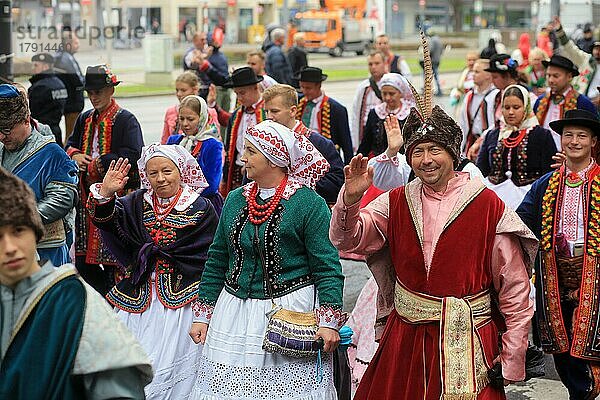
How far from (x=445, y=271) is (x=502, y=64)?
7.27 m

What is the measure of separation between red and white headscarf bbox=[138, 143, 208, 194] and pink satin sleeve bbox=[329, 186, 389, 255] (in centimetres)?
164

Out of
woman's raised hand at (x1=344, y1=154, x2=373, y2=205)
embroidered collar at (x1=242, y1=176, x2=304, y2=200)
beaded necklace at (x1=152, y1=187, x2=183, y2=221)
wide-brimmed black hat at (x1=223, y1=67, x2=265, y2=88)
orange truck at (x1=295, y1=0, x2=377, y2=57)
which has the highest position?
orange truck at (x1=295, y1=0, x2=377, y2=57)

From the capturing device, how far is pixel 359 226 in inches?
203

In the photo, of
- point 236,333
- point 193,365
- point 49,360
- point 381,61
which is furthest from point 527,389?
point 381,61

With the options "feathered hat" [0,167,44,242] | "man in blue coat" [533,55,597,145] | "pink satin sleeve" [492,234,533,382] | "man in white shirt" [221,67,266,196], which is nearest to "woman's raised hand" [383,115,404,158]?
"pink satin sleeve" [492,234,533,382]

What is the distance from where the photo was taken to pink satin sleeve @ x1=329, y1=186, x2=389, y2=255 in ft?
16.5

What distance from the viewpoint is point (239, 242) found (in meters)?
5.48

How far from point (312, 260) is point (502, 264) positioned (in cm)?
89

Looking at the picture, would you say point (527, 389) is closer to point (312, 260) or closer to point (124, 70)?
point (312, 260)

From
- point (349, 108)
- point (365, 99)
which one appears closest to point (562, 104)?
point (365, 99)

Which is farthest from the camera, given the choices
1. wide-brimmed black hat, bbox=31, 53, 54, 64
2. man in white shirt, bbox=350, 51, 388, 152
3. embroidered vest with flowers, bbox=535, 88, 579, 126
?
wide-brimmed black hat, bbox=31, 53, 54, 64

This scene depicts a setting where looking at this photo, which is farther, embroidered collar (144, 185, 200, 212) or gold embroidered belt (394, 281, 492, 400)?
embroidered collar (144, 185, 200, 212)

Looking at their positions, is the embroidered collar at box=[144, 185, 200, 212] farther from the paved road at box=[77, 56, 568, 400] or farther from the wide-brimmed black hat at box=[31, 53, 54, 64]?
the wide-brimmed black hat at box=[31, 53, 54, 64]

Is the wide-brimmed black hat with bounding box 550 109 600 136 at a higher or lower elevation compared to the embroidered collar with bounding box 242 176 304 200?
higher
